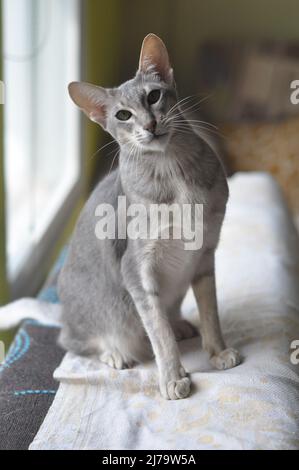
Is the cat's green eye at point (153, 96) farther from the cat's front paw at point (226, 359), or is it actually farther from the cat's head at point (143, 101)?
the cat's front paw at point (226, 359)

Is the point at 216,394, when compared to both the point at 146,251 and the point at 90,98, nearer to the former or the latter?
the point at 146,251

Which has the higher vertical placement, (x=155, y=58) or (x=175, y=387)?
(x=155, y=58)

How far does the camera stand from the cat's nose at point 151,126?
0.98 metres

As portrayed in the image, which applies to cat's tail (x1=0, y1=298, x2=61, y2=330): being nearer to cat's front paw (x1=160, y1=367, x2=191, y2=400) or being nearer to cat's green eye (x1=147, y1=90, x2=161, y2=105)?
cat's front paw (x1=160, y1=367, x2=191, y2=400)

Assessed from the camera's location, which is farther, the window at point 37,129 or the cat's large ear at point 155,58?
the window at point 37,129

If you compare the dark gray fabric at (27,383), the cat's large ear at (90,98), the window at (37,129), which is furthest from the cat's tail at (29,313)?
the cat's large ear at (90,98)

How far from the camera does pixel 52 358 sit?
129cm

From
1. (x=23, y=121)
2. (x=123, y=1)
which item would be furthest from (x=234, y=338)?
(x=123, y=1)

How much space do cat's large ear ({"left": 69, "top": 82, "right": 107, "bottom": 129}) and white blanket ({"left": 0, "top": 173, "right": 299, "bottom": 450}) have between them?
0.48 m

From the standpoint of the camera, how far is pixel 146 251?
43.1 inches

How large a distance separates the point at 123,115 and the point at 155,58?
105 millimetres

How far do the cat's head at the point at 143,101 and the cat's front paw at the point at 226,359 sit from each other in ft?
1.37

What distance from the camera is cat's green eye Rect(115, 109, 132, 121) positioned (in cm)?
100

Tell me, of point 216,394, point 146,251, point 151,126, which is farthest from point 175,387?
point 151,126
